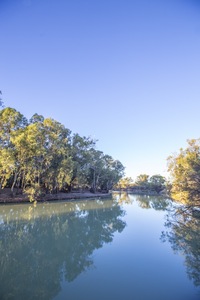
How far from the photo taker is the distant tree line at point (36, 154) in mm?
23328

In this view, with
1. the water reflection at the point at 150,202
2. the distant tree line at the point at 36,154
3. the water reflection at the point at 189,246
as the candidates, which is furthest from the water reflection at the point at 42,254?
the water reflection at the point at 150,202

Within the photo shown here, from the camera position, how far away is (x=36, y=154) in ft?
81.5

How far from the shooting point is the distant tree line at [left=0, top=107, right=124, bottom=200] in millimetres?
23328

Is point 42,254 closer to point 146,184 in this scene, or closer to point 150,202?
point 150,202

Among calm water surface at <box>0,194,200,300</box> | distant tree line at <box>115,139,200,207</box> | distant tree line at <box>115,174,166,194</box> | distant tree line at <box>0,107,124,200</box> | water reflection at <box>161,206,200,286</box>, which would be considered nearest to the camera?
calm water surface at <box>0,194,200,300</box>

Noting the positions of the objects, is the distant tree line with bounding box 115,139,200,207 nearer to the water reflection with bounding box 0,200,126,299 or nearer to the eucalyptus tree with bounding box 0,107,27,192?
the water reflection with bounding box 0,200,126,299

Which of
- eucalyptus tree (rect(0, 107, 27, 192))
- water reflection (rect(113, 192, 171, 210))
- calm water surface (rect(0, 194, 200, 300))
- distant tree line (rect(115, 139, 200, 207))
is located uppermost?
eucalyptus tree (rect(0, 107, 27, 192))

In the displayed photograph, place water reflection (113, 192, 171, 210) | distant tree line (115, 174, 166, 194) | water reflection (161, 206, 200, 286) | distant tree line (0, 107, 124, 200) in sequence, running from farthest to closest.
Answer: distant tree line (115, 174, 166, 194), water reflection (113, 192, 171, 210), distant tree line (0, 107, 124, 200), water reflection (161, 206, 200, 286)

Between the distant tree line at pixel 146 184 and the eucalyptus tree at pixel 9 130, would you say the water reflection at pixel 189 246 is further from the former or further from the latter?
the distant tree line at pixel 146 184

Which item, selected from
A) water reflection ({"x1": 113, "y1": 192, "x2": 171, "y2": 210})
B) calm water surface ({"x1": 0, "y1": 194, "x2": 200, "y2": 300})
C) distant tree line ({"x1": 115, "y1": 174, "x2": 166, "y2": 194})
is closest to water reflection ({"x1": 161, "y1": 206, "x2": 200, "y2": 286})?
calm water surface ({"x1": 0, "y1": 194, "x2": 200, "y2": 300})

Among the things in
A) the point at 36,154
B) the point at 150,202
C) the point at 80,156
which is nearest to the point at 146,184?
the point at 150,202

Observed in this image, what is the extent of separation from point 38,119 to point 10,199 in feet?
42.5

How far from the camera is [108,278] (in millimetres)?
5758

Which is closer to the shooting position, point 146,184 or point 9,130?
point 9,130
